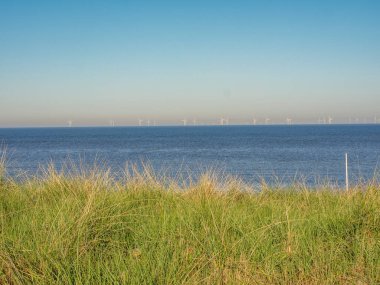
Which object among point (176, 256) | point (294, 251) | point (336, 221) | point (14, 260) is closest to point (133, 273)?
point (176, 256)

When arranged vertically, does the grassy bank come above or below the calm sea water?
above

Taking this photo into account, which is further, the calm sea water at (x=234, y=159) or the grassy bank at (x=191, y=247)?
the calm sea water at (x=234, y=159)

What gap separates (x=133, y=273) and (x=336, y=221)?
324cm

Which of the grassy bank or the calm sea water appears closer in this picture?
the grassy bank

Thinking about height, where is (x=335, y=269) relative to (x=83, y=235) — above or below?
below

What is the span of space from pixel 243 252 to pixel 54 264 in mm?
2069

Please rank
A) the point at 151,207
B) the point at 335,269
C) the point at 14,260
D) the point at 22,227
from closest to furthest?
1. the point at 14,260
2. the point at 335,269
3. the point at 22,227
4. the point at 151,207

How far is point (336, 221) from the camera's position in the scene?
254 inches

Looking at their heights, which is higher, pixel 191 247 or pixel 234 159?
pixel 191 247

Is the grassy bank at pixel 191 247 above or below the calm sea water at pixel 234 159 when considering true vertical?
above

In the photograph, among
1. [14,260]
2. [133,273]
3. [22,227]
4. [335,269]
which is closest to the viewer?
[133,273]

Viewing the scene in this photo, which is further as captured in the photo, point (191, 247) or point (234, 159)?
point (234, 159)

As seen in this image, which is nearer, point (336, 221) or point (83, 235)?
point (83, 235)

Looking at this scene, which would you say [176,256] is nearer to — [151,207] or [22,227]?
[22,227]
